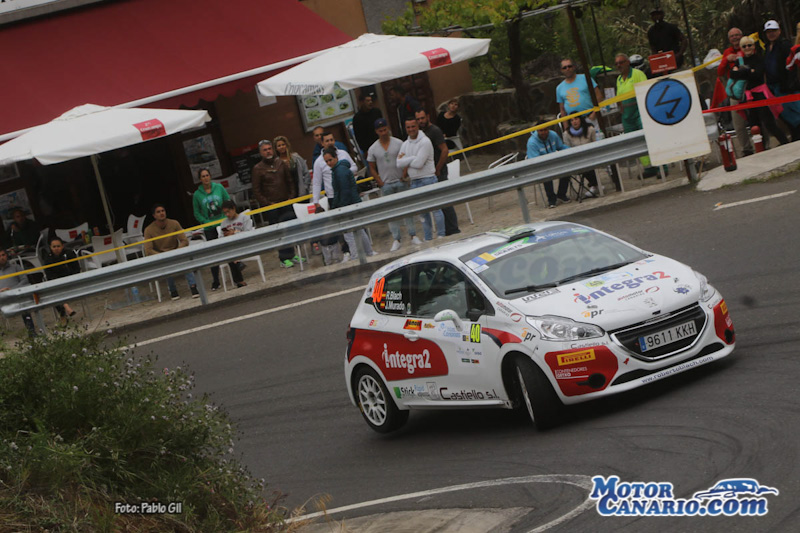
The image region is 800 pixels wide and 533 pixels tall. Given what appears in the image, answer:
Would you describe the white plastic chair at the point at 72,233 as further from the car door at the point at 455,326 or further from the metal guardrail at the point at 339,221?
the car door at the point at 455,326

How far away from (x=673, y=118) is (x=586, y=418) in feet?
24.5

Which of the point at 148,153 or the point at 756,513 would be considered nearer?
the point at 756,513

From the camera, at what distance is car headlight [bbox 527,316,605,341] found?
8.86 meters

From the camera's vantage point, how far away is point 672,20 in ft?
98.0

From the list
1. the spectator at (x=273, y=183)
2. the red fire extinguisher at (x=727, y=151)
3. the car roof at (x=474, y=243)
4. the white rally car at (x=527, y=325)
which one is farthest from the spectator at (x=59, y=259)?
the red fire extinguisher at (x=727, y=151)

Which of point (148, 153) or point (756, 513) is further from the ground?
point (148, 153)

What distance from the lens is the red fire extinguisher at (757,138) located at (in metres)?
17.1

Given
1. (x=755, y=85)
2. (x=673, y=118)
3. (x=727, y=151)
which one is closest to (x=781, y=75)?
(x=755, y=85)

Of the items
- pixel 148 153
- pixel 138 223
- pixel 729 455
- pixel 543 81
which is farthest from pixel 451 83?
pixel 729 455

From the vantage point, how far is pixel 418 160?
1752 centimetres

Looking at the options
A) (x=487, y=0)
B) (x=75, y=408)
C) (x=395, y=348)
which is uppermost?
(x=487, y=0)

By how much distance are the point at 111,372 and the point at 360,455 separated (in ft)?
10.6

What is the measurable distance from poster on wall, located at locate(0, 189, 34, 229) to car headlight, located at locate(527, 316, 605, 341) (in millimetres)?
18577

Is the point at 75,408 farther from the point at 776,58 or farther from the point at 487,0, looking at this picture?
the point at 487,0
